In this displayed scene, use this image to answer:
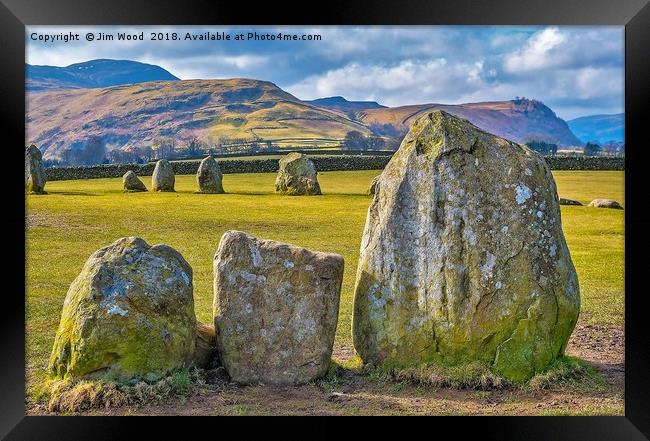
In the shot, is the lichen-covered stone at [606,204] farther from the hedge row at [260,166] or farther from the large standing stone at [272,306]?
the large standing stone at [272,306]

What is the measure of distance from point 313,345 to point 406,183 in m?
2.99

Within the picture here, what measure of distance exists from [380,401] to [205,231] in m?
18.9

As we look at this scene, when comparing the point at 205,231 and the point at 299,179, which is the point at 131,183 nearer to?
the point at 299,179

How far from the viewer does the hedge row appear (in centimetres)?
5772

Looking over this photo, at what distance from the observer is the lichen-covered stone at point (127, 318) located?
35.4 ft

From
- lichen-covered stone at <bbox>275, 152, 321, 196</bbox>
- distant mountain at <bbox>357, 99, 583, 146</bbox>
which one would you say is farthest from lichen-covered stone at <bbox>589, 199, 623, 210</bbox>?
distant mountain at <bbox>357, 99, 583, 146</bbox>

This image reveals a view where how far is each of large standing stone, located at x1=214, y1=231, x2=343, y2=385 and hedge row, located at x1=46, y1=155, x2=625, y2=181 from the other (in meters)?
47.8

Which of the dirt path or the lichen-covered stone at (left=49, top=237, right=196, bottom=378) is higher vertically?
the lichen-covered stone at (left=49, top=237, right=196, bottom=378)

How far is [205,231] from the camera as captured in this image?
29.2m

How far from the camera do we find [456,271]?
38.5ft

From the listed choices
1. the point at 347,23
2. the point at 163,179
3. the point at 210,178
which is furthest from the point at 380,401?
the point at 163,179

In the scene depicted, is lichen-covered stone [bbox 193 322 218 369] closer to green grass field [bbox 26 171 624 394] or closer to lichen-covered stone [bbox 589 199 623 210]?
green grass field [bbox 26 171 624 394]
